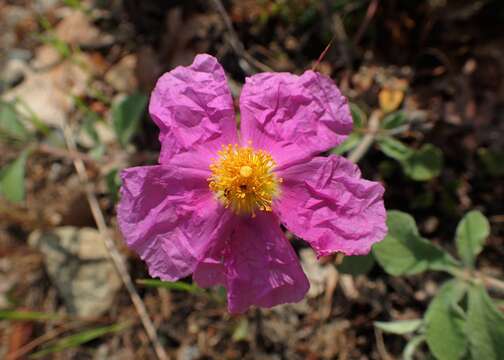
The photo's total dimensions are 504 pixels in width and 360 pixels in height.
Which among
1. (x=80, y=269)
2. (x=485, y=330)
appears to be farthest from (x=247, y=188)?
(x=80, y=269)

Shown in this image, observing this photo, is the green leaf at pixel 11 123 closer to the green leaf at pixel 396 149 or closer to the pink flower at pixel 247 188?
the pink flower at pixel 247 188

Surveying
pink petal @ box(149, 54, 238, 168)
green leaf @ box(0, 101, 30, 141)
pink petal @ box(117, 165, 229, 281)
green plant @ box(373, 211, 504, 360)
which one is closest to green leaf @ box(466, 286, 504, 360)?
green plant @ box(373, 211, 504, 360)

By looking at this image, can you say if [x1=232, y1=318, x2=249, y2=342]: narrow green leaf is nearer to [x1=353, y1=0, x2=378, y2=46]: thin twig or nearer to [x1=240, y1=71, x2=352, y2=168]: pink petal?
[x1=240, y1=71, x2=352, y2=168]: pink petal

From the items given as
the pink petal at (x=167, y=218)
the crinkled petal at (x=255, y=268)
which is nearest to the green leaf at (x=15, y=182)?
the pink petal at (x=167, y=218)

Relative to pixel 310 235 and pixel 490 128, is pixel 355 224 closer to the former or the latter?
pixel 310 235

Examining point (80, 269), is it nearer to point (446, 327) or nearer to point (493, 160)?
point (446, 327)
